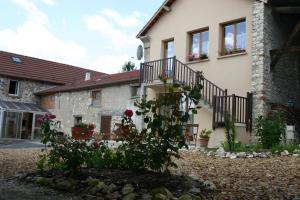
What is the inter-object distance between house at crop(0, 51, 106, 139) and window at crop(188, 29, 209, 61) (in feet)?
41.7

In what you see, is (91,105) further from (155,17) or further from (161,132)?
(161,132)

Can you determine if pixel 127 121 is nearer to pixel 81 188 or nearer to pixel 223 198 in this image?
pixel 81 188

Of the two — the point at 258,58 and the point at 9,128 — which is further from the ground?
the point at 258,58

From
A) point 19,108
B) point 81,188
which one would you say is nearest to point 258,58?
point 81,188

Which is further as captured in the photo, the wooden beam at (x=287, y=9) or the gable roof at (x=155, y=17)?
the gable roof at (x=155, y=17)

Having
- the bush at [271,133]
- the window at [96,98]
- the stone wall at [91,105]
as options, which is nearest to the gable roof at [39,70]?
the stone wall at [91,105]

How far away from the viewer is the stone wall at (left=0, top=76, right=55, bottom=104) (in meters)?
26.5

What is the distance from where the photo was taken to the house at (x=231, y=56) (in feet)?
41.2

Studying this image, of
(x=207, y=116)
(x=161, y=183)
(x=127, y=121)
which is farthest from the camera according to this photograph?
(x=207, y=116)

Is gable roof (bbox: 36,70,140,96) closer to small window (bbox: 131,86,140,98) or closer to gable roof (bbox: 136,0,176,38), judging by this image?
small window (bbox: 131,86,140,98)

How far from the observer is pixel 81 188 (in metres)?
4.87

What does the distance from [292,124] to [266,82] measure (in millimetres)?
1590

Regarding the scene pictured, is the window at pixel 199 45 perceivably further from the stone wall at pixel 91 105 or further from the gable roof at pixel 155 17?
the stone wall at pixel 91 105

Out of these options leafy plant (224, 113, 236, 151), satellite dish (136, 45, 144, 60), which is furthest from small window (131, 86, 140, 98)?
leafy plant (224, 113, 236, 151)
